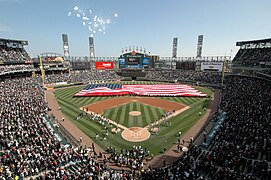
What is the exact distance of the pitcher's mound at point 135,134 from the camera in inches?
843

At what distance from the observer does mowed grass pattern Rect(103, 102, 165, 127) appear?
2631 cm

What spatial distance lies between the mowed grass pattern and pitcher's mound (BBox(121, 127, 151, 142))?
1.63m

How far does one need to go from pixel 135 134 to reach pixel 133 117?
6.05 m

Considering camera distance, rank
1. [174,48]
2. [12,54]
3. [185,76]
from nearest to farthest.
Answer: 1. [12,54]
2. [185,76]
3. [174,48]

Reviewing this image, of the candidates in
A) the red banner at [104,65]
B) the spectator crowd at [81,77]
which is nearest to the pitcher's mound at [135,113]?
the spectator crowd at [81,77]

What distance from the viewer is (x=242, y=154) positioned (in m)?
15.7

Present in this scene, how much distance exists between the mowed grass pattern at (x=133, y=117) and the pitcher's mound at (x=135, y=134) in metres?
1.63

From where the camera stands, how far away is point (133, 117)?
2842cm

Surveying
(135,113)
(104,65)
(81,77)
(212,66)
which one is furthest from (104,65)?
(135,113)

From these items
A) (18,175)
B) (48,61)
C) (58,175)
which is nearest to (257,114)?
(58,175)

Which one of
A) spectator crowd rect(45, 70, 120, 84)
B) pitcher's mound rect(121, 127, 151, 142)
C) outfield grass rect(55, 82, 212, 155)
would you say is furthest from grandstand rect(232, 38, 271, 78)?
spectator crowd rect(45, 70, 120, 84)

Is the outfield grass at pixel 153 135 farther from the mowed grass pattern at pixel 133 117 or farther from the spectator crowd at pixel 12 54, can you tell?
the spectator crowd at pixel 12 54

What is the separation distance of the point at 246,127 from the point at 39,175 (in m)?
22.9

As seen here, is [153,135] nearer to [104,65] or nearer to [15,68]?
[15,68]
